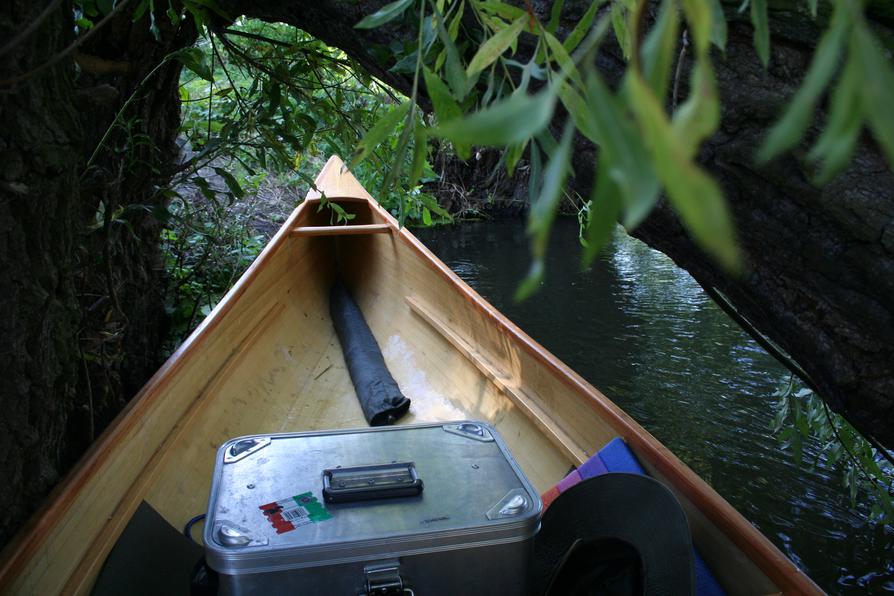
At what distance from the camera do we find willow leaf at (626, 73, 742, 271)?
1.02 ft

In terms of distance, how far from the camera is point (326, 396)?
3.04 meters

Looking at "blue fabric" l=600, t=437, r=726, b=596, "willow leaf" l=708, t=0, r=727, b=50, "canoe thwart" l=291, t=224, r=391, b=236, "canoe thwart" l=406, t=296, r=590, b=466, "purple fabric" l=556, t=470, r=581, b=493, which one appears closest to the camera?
"willow leaf" l=708, t=0, r=727, b=50

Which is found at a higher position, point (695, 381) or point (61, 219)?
point (61, 219)

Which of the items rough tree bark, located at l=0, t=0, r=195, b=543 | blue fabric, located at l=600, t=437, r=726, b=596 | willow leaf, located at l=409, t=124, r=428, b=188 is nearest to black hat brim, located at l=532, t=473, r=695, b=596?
blue fabric, located at l=600, t=437, r=726, b=596

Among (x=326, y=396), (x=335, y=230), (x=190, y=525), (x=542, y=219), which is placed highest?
(x=542, y=219)

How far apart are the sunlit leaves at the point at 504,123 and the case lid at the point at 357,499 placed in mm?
1140

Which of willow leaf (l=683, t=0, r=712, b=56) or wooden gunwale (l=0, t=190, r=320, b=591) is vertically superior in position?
willow leaf (l=683, t=0, r=712, b=56)

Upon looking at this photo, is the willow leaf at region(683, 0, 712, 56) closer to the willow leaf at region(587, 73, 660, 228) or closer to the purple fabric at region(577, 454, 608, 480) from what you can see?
the willow leaf at region(587, 73, 660, 228)

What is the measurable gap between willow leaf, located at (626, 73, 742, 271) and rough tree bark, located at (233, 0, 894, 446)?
2.92ft

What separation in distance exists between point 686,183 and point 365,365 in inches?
112

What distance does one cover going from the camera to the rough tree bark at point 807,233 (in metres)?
1.13

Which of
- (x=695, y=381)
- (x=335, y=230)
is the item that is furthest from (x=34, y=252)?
(x=695, y=381)

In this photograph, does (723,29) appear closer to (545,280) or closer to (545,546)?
(545,546)

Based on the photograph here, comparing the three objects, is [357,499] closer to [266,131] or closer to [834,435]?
[266,131]
